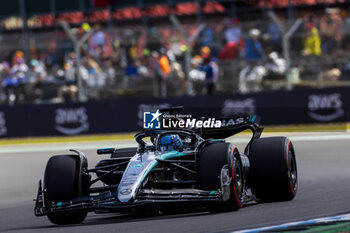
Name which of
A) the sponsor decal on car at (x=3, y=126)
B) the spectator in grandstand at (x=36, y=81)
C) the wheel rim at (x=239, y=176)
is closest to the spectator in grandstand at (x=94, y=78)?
the spectator in grandstand at (x=36, y=81)

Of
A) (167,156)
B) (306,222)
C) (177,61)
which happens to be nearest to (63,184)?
(167,156)

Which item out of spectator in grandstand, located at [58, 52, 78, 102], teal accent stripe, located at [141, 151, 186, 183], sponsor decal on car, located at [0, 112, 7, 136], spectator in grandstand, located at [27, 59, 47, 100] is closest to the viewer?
teal accent stripe, located at [141, 151, 186, 183]

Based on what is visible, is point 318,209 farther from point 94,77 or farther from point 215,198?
point 94,77

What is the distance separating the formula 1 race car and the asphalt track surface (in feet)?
0.56

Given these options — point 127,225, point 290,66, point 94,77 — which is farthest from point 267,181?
point 94,77

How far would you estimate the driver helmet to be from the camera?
862 cm

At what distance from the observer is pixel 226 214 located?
7.83 meters

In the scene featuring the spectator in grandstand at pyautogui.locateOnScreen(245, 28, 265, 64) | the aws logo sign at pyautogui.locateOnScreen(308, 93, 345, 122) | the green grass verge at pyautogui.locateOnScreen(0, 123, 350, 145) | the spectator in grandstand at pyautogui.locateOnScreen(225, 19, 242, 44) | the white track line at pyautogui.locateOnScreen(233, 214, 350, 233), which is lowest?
the green grass verge at pyautogui.locateOnScreen(0, 123, 350, 145)

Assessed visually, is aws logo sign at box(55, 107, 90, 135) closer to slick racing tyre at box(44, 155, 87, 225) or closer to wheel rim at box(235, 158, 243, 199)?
slick racing tyre at box(44, 155, 87, 225)

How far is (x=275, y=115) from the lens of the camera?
21.4 meters

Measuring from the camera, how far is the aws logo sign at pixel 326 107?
21.0m

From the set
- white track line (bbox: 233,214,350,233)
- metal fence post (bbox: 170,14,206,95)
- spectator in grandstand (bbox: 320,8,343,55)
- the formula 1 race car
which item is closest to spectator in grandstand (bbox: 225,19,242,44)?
metal fence post (bbox: 170,14,206,95)

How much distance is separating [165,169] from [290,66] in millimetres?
12915

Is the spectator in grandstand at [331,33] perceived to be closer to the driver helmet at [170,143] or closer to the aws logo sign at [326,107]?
the aws logo sign at [326,107]
